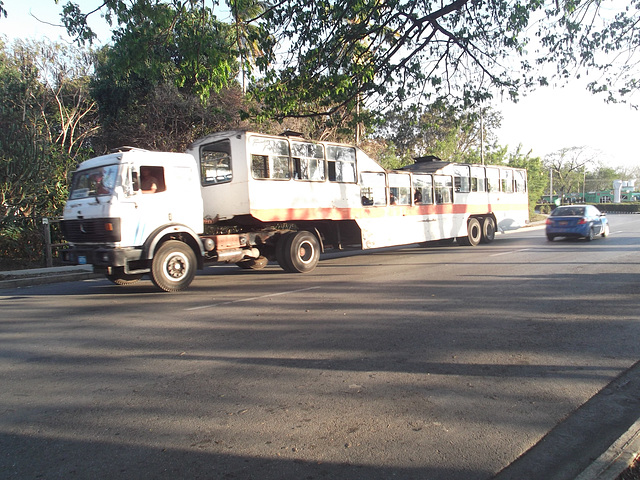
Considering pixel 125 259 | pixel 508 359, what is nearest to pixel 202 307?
pixel 125 259

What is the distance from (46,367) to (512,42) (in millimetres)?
10995

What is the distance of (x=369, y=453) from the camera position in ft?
10.6

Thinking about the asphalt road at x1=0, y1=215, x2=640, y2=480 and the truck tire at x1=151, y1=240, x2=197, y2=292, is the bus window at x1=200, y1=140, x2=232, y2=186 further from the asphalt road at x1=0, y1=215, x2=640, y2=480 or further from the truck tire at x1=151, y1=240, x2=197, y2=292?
the asphalt road at x1=0, y1=215, x2=640, y2=480

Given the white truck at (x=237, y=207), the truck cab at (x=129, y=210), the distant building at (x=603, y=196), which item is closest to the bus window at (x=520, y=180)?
the white truck at (x=237, y=207)

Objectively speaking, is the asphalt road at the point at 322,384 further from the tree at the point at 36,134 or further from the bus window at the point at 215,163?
the tree at the point at 36,134

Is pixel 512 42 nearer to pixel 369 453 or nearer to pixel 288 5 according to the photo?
pixel 288 5

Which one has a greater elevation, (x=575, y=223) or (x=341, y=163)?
(x=341, y=163)

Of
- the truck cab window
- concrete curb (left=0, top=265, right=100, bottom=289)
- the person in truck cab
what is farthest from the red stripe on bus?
concrete curb (left=0, top=265, right=100, bottom=289)

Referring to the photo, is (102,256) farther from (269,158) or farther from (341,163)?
(341,163)

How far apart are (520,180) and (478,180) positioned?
3.95 m

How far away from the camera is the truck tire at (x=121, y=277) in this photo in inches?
383

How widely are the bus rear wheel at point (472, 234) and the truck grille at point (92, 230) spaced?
539 inches

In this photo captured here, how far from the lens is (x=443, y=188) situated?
17422mm

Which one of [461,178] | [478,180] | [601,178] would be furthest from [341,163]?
[601,178]
